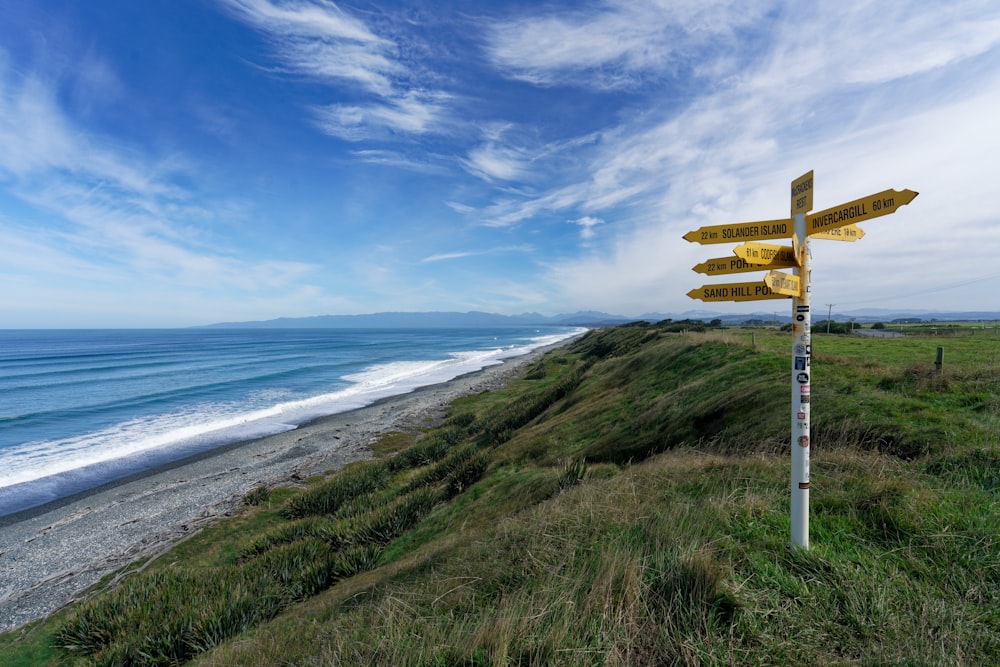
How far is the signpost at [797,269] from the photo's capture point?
3.33 m

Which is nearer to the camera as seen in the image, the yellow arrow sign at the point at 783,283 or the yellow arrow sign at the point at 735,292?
the yellow arrow sign at the point at 783,283

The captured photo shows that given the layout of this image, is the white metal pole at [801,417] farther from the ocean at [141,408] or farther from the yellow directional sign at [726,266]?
the ocean at [141,408]

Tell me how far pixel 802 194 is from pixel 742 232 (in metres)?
0.53

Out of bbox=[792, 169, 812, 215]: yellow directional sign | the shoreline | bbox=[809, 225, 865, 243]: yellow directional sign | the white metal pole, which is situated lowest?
the shoreline

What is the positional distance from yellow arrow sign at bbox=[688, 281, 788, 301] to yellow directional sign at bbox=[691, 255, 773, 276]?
Answer: 21cm

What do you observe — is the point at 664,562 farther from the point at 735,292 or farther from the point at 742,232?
the point at 742,232

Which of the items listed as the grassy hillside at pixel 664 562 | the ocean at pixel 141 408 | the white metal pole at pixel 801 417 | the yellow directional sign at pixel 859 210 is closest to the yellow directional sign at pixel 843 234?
the yellow directional sign at pixel 859 210

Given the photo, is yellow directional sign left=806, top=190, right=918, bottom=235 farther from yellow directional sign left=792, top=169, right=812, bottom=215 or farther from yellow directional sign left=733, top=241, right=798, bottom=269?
yellow directional sign left=733, top=241, right=798, bottom=269

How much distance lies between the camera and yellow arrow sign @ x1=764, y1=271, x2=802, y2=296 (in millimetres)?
3273

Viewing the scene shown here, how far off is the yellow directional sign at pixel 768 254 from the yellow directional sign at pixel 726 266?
62mm

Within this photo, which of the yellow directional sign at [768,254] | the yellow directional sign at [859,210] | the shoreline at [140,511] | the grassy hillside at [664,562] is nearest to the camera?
the grassy hillside at [664,562]

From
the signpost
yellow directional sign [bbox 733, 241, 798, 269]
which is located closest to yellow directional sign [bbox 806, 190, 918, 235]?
the signpost

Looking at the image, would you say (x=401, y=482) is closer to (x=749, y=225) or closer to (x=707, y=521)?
(x=707, y=521)

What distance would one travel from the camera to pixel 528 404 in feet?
68.2
